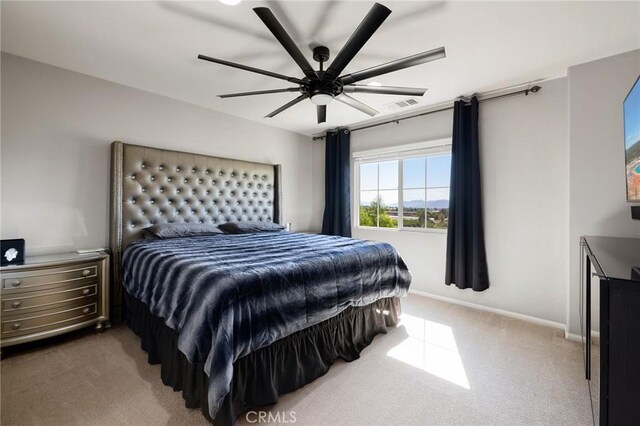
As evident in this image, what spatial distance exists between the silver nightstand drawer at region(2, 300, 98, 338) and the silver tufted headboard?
30 centimetres

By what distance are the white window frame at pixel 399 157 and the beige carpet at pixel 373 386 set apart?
1656 mm

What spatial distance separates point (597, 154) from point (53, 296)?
15.5ft

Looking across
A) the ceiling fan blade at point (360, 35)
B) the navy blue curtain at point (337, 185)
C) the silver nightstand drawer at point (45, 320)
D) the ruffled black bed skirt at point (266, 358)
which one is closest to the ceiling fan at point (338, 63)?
the ceiling fan blade at point (360, 35)

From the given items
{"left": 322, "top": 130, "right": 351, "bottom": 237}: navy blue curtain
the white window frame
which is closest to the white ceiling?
the white window frame

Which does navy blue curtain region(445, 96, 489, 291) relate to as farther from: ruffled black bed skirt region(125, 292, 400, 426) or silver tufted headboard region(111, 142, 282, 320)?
silver tufted headboard region(111, 142, 282, 320)

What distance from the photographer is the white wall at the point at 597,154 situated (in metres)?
2.23

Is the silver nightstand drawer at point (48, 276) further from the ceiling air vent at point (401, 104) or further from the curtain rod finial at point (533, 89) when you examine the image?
the curtain rod finial at point (533, 89)

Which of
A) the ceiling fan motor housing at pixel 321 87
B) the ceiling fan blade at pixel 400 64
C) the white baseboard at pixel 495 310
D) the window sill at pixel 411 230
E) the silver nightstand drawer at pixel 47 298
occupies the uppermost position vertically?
the ceiling fan blade at pixel 400 64

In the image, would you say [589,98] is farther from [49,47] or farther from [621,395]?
[49,47]

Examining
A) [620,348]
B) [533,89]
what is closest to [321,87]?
[620,348]

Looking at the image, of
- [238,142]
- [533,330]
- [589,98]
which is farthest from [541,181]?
[238,142]

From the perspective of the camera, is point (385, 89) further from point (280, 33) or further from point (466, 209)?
point (466, 209)

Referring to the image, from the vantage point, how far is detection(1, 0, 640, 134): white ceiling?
69.6 inches

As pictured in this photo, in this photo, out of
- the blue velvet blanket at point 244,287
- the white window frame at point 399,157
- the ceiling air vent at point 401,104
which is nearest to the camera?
the blue velvet blanket at point 244,287
